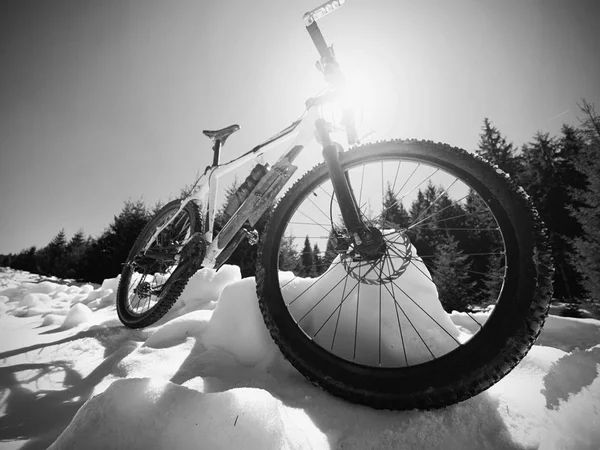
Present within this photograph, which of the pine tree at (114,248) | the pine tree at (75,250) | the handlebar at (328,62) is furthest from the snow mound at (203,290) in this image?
the pine tree at (75,250)

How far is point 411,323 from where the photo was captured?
120cm

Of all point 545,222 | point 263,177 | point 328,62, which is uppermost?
point 545,222

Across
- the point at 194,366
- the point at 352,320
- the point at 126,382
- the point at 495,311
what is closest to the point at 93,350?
the point at 194,366

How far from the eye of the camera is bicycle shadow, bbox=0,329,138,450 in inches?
33.7

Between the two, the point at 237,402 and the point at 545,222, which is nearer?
the point at 237,402

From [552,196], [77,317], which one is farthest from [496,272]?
[552,196]

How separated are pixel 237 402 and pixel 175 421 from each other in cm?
16

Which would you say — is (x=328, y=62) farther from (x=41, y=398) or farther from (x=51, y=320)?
(x=51, y=320)

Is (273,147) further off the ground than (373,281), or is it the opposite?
(273,147)

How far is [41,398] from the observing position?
1.06 m

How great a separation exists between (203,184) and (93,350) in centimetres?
153

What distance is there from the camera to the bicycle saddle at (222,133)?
2.43 meters

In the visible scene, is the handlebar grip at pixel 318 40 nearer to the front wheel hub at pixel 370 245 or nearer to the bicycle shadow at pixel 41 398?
the front wheel hub at pixel 370 245

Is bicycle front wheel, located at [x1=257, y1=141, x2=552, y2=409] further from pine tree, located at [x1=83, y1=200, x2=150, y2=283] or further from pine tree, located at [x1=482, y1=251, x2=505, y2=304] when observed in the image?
pine tree, located at [x1=83, y1=200, x2=150, y2=283]
